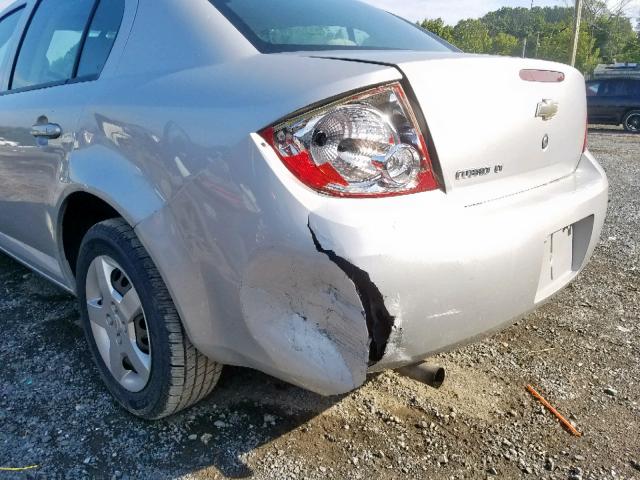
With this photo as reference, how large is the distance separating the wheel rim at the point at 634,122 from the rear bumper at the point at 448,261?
17.0 m

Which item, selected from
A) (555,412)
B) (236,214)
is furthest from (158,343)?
(555,412)

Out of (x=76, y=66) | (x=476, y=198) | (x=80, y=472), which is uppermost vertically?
(x=76, y=66)

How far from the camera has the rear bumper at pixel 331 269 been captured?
4.42 feet

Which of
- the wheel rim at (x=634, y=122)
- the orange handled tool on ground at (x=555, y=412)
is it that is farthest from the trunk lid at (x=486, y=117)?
the wheel rim at (x=634, y=122)

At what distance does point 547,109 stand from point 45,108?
6.39ft

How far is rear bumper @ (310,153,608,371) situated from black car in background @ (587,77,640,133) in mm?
16926

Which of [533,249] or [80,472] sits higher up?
[533,249]

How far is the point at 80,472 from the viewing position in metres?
1.79

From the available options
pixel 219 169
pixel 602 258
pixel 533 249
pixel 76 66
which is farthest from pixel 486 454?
pixel 602 258

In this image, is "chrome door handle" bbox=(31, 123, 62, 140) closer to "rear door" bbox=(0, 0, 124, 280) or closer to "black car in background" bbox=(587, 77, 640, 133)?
"rear door" bbox=(0, 0, 124, 280)

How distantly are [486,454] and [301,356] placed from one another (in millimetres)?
839

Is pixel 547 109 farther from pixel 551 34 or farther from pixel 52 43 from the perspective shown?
pixel 551 34

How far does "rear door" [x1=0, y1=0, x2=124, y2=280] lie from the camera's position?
6.95 feet

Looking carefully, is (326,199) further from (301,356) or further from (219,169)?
(301,356)
